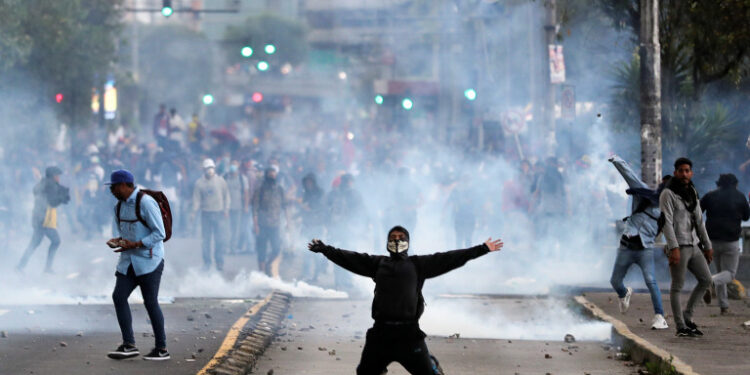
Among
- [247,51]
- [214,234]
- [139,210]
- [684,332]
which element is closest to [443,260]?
[139,210]

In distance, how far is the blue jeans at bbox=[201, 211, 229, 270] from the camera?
776 inches

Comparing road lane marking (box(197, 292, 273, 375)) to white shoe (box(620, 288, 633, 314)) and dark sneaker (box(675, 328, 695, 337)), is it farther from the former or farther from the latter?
dark sneaker (box(675, 328, 695, 337))

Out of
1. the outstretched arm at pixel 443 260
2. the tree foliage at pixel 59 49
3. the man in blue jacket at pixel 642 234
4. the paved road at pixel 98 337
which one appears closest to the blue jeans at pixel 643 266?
the man in blue jacket at pixel 642 234

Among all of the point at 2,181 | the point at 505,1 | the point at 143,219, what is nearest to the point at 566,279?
the point at 143,219

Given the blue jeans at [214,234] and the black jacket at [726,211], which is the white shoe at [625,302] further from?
the blue jeans at [214,234]

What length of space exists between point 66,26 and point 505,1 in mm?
10923

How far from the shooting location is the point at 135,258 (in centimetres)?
1026

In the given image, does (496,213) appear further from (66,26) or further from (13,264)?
(66,26)

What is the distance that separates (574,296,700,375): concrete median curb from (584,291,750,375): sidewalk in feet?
0.26

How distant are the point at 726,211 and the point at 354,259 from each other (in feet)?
23.5

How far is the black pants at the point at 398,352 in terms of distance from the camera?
7.40 metres

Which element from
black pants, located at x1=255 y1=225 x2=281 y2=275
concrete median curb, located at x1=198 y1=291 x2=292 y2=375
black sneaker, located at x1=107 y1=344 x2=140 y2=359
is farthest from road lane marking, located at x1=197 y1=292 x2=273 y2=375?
black pants, located at x1=255 y1=225 x2=281 y2=275

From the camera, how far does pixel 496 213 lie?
24.0m

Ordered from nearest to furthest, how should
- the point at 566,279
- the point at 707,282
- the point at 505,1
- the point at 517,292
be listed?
the point at 707,282, the point at 517,292, the point at 566,279, the point at 505,1
